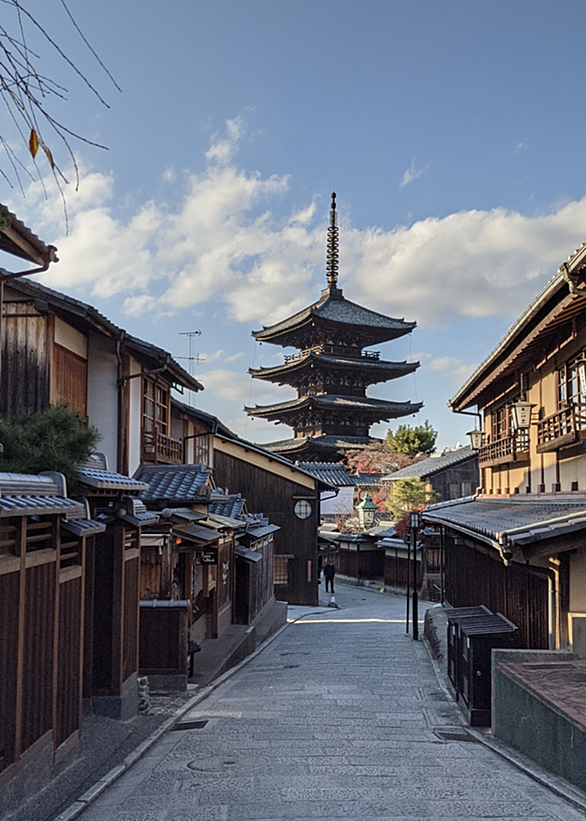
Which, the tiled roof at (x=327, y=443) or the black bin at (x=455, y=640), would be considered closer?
the black bin at (x=455, y=640)

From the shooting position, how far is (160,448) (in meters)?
18.3

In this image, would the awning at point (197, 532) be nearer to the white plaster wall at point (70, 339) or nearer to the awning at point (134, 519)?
the awning at point (134, 519)

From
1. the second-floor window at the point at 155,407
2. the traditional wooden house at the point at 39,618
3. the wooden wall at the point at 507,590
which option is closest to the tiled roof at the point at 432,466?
the wooden wall at the point at 507,590

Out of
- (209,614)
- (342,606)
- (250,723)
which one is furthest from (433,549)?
(250,723)

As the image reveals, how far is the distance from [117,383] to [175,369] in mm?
2493

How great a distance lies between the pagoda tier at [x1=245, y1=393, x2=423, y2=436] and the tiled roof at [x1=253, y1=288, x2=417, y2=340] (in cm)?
538

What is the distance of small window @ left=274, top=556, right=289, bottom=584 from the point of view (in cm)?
3422

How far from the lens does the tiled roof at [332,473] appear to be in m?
46.1

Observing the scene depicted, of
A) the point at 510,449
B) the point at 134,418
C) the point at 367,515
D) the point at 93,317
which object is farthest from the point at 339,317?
the point at 93,317

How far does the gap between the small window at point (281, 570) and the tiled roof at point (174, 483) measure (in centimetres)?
1839

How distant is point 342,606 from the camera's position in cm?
3428

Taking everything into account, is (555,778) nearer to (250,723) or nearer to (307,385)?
(250,723)

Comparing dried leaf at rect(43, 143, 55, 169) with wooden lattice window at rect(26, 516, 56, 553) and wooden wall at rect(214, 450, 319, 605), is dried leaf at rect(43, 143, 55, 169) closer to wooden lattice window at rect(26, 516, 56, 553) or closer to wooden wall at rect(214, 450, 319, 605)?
wooden lattice window at rect(26, 516, 56, 553)

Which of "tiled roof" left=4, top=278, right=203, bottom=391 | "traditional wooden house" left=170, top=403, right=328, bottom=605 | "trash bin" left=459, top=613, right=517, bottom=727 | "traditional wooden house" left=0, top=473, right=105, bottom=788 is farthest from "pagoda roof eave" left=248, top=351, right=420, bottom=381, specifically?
"traditional wooden house" left=0, top=473, right=105, bottom=788
